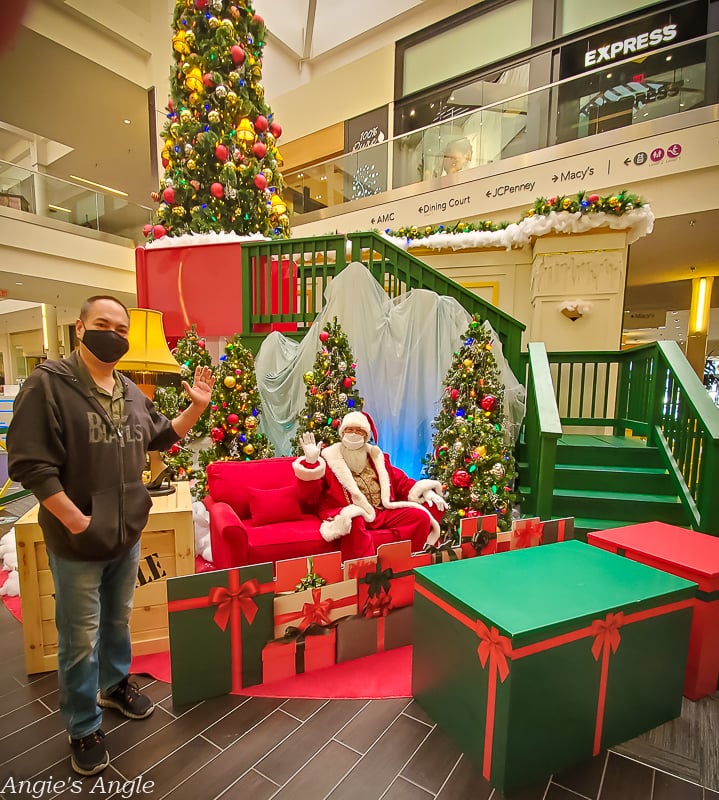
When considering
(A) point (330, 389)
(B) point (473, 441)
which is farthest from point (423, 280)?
(B) point (473, 441)

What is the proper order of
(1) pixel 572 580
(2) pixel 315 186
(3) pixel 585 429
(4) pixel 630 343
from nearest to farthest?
→ (1) pixel 572 580 < (3) pixel 585 429 < (2) pixel 315 186 < (4) pixel 630 343

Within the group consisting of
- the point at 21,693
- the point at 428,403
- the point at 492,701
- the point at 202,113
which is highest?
the point at 202,113

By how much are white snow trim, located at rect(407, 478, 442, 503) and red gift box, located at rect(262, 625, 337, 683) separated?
128 cm

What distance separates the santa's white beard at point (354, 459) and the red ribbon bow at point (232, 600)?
53.5 inches

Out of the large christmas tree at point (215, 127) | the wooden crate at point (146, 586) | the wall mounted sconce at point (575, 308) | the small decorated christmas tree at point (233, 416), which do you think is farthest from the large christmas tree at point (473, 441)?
the large christmas tree at point (215, 127)

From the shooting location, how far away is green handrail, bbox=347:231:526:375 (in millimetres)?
4484

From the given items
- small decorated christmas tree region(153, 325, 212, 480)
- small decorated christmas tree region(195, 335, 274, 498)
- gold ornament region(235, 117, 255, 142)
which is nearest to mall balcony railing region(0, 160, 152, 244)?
gold ornament region(235, 117, 255, 142)

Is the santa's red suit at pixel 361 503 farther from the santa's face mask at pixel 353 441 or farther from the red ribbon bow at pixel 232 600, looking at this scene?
the red ribbon bow at pixel 232 600

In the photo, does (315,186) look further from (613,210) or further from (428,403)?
(428,403)

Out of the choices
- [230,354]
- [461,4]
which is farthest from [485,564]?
[461,4]

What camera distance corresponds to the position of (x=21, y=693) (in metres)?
2.03

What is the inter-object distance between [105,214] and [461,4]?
852 cm

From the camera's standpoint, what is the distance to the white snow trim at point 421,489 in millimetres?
3311

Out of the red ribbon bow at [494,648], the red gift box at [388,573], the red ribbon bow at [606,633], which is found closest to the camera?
the red ribbon bow at [494,648]
